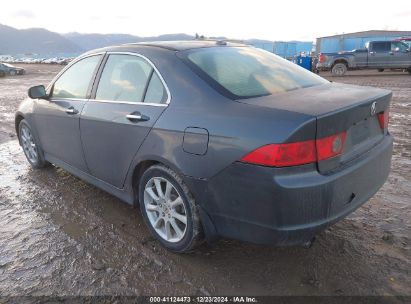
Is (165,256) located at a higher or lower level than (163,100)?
lower

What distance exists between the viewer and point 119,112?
10.4 ft

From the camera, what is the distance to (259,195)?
87.5 inches

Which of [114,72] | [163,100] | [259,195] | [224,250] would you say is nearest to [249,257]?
[224,250]

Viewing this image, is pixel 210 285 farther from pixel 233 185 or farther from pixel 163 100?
pixel 163 100

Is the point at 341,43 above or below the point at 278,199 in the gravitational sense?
below

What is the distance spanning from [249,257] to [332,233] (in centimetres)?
82

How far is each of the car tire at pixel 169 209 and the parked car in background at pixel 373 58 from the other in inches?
770

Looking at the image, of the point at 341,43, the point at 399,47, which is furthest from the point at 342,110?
the point at 341,43

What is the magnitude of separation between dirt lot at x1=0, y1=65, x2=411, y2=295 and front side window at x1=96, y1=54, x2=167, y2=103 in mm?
1210

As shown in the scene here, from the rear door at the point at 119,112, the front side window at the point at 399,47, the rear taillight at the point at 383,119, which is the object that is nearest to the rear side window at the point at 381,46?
the front side window at the point at 399,47

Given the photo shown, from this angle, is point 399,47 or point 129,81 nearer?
point 129,81

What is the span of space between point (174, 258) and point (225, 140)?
114 centimetres

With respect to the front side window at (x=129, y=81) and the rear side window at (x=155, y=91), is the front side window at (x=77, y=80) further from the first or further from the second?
the rear side window at (x=155, y=91)

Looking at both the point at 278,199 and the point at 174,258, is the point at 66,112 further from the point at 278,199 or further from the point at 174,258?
the point at 278,199
